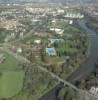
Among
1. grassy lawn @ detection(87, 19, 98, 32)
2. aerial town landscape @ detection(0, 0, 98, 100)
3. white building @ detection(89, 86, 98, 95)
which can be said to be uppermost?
white building @ detection(89, 86, 98, 95)

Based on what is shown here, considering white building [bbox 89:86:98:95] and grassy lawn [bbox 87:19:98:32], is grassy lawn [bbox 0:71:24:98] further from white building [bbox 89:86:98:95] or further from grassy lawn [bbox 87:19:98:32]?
grassy lawn [bbox 87:19:98:32]

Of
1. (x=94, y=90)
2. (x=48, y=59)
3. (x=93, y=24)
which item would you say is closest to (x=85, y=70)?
(x=48, y=59)

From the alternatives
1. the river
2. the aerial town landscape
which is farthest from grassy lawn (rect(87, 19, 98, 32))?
the river

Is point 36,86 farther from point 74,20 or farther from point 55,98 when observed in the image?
point 74,20

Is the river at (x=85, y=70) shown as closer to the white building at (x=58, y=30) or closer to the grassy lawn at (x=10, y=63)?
the white building at (x=58, y=30)

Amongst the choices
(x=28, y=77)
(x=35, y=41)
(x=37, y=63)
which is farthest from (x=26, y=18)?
(x=28, y=77)

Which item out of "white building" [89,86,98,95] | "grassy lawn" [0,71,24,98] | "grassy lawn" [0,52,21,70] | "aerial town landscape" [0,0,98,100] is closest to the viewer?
"white building" [89,86,98,95]

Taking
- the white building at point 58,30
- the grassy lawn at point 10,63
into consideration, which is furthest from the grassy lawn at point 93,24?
the grassy lawn at point 10,63

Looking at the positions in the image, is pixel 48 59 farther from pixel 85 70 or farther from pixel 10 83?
pixel 10 83
